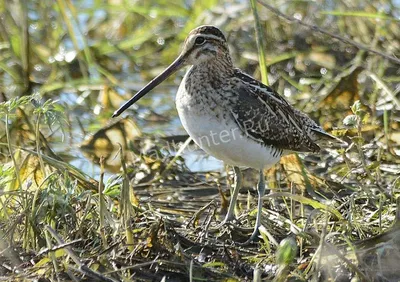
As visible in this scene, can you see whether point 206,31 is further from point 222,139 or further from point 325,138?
point 325,138

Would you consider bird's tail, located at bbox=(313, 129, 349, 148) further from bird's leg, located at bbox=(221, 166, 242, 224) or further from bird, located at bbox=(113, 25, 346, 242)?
bird's leg, located at bbox=(221, 166, 242, 224)

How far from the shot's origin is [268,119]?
17.6 feet

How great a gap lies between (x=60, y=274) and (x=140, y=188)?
2123mm

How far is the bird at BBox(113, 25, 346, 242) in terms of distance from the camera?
A: 505 cm

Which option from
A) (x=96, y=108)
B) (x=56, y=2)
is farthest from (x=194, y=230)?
(x=56, y=2)

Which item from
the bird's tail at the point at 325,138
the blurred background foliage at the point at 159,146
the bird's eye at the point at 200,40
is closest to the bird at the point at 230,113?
the bird's eye at the point at 200,40

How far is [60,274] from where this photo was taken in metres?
4.24

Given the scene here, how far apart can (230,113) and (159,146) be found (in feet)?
5.91

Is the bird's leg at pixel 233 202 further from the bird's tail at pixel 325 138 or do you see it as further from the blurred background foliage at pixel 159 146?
the bird's tail at pixel 325 138

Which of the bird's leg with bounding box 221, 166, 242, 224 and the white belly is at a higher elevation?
the white belly

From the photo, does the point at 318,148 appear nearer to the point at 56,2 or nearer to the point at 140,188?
the point at 140,188

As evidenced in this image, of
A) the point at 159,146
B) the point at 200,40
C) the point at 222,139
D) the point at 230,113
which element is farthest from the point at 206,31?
the point at 159,146

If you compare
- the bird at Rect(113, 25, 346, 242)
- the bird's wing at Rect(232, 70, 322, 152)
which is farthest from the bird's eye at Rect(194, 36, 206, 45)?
the bird's wing at Rect(232, 70, 322, 152)

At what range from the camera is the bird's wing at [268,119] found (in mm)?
5184
